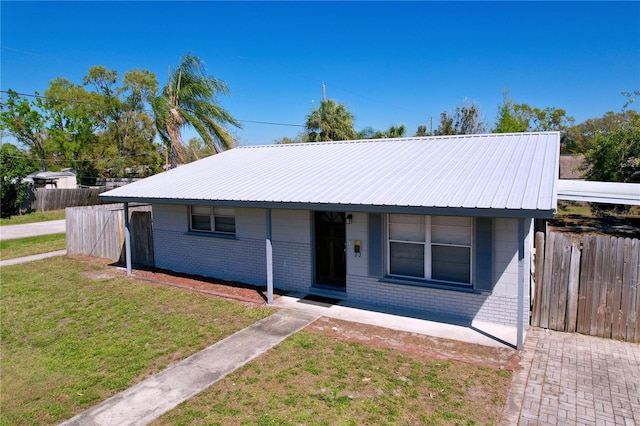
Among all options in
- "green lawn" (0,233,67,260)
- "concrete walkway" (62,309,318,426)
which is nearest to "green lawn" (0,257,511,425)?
"concrete walkway" (62,309,318,426)

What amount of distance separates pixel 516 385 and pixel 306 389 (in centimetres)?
302

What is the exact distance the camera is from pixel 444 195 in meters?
7.77

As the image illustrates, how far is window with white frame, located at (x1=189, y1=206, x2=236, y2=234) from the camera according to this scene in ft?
39.8

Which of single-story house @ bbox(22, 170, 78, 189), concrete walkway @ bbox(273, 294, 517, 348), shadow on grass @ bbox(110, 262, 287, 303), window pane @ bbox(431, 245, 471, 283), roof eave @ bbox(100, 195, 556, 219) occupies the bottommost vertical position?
concrete walkway @ bbox(273, 294, 517, 348)

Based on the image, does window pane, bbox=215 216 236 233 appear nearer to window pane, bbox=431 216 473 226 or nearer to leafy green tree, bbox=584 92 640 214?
window pane, bbox=431 216 473 226

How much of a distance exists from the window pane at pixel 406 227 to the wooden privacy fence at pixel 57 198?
30.6m

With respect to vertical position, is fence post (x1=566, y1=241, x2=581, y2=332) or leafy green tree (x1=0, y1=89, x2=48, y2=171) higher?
leafy green tree (x1=0, y1=89, x2=48, y2=171)

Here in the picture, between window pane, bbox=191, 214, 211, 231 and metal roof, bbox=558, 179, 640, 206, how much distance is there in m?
9.47

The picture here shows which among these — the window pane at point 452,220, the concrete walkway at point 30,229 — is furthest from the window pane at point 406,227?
the concrete walkway at point 30,229

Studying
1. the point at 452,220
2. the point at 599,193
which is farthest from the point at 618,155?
the point at 452,220

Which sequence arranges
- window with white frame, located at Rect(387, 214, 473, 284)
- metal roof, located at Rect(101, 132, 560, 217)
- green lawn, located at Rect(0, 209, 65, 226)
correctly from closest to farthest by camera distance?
metal roof, located at Rect(101, 132, 560, 217), window with white frame, located at Rect(387, 214, 473, 284), green lawn, located at Rect(0, 209, 65, 226)

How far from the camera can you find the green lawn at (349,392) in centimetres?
530

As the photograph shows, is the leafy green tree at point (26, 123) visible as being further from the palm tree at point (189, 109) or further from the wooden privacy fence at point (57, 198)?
the palm tree at point (189, 109)

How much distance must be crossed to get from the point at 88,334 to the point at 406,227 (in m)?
6.87
